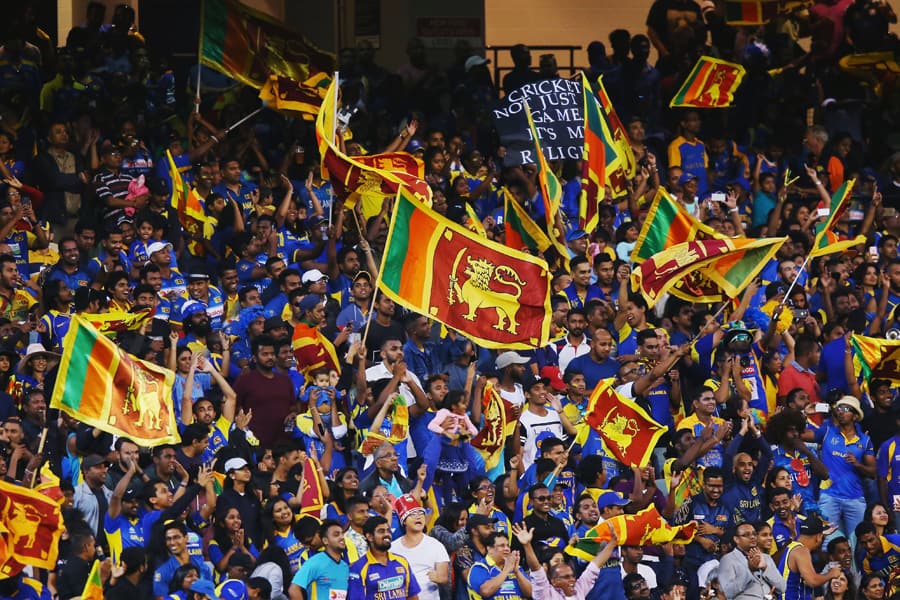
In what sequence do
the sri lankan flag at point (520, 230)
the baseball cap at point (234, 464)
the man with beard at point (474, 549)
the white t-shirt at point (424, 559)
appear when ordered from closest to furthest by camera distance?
1. the white t-shirt at point (424, 559)
2. the man with beard at point (474, 549)
3. the baseball cap at point (234, 464)
4. the sri lankan flag at point (520, 230)

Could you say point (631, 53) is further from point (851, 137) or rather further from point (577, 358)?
point (577, 358)

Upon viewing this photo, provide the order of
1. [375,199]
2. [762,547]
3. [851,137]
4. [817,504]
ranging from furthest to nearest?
[851,137] → [375,199] → [817,504] → [762,547]

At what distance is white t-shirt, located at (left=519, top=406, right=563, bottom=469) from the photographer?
17922mm

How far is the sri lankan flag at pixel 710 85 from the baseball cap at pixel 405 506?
8.20 meters

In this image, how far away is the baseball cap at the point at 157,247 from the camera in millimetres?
19453

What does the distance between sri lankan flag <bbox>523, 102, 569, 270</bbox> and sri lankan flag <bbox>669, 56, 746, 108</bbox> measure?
3017 mm

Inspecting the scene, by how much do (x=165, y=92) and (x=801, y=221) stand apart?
626 centimetres

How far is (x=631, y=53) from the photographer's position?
25391 mm

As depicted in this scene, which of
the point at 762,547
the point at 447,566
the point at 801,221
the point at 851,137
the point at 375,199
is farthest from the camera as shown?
the point at 851,137

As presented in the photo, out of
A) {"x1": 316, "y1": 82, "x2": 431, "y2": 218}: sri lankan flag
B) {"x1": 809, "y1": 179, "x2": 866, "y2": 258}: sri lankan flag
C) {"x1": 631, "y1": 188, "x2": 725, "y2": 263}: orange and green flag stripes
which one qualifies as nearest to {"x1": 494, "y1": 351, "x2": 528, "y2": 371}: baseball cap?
{"x1": 316, "y1": 82, "x2": 431, "y2": 218}: sri lankan flag

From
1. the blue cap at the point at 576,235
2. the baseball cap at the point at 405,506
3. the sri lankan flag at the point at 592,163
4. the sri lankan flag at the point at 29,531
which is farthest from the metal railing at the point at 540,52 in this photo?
the sri lankan flag at the point at 29,531

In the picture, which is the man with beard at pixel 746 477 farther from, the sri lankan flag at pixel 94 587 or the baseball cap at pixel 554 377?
the sri lankan flag at pixel 94 587

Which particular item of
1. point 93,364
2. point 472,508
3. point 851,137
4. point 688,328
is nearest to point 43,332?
point 93,364

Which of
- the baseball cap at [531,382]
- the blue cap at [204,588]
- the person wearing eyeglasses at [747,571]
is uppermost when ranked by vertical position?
the baseball cap at [531,382]
